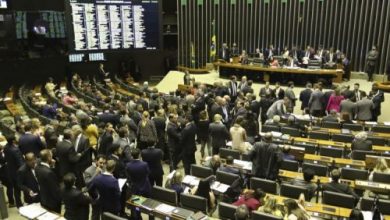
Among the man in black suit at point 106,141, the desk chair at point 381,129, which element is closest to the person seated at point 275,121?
the desk chair at point 381,129

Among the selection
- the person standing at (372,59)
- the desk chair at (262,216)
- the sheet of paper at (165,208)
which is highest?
the person standing at (372,59)

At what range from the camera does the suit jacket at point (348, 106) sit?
10.9 meters

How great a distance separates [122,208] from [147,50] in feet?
46.4

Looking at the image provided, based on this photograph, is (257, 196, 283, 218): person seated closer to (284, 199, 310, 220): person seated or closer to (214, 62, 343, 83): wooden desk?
(284, 199, 310, 220): person seated

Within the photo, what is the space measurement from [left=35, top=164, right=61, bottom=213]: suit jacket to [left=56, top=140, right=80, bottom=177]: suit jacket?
1.08 m

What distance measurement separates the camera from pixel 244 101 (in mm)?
10836

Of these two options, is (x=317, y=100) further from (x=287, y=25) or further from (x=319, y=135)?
(x=287, y=25)

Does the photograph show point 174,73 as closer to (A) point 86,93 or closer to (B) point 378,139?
(A) point 86,93

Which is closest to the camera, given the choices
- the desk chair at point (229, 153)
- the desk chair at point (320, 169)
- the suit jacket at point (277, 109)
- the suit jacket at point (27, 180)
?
the suit jacket at point (27, 180)

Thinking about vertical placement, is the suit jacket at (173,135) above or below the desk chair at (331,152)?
above

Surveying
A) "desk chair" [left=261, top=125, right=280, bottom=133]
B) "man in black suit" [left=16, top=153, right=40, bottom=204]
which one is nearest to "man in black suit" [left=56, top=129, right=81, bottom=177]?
"man in black suit" [left=16, top=153, right=40, bottom=204]

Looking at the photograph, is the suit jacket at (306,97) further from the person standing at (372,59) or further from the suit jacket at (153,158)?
the suit jacket at (153,158)

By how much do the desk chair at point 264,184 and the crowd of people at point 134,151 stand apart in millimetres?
401

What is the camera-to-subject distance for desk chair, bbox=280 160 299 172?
754cm
